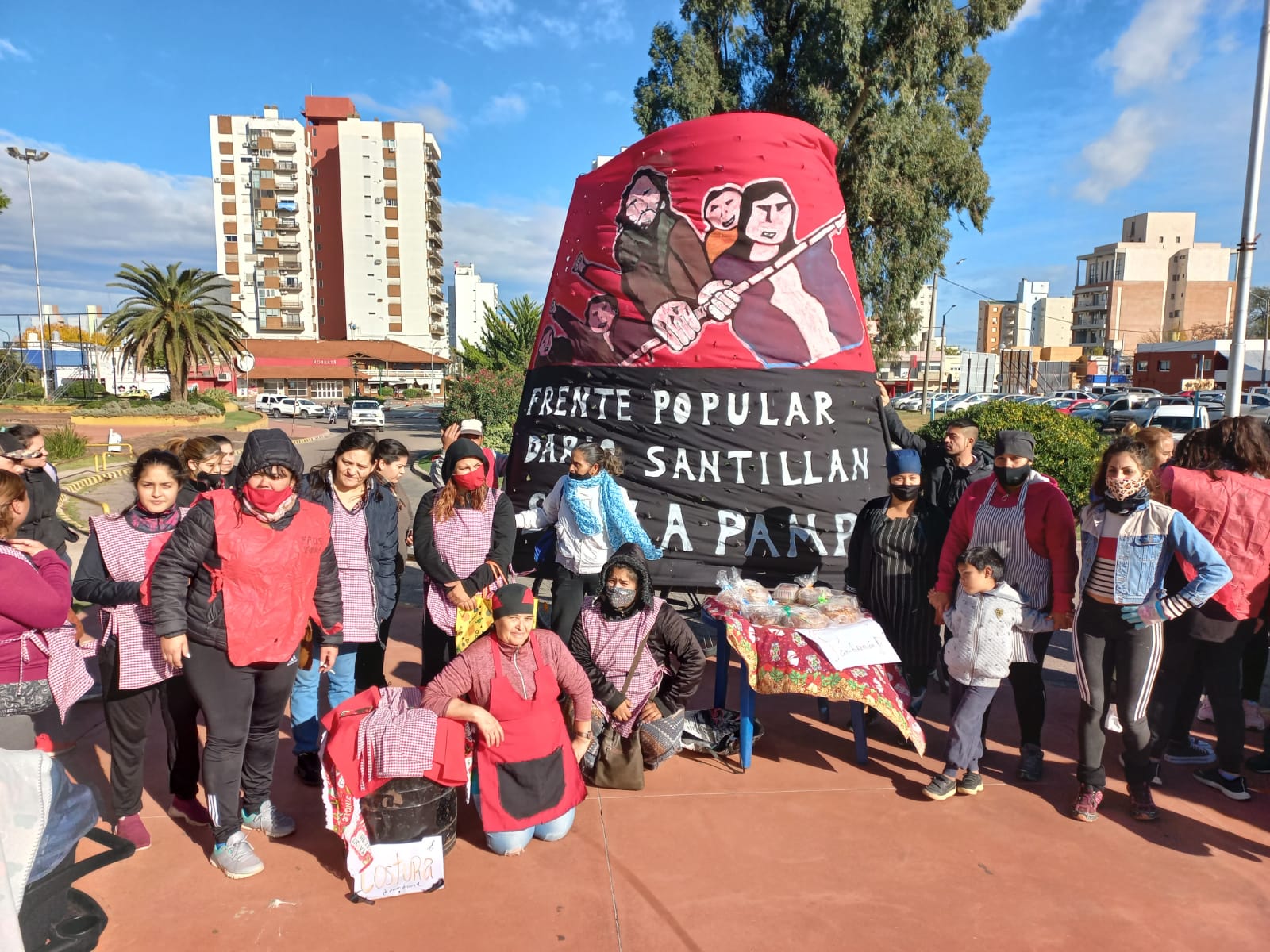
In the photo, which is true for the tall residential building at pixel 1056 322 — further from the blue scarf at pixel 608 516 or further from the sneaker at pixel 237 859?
the sneaker at pixel 237 859

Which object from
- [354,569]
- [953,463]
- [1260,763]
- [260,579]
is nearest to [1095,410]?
[953,463]

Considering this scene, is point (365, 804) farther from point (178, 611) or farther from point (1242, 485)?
point (1242, 485)

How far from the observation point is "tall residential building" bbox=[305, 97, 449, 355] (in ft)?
247

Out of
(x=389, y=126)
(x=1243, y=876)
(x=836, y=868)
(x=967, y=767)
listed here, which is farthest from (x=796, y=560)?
(x=389, y=126)

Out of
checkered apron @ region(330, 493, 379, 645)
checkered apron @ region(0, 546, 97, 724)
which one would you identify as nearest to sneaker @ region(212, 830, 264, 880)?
checkered apron @ region(0, 546, 97, 724)

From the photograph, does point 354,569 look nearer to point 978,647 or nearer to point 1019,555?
point 978,647

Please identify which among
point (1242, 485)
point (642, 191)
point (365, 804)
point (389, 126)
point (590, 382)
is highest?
point (389, 126)

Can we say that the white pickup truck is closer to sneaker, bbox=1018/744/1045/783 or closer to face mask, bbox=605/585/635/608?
face mask, bbox=605/585/635/608

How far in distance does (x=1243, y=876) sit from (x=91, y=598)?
4.83 metres

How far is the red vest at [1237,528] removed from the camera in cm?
390

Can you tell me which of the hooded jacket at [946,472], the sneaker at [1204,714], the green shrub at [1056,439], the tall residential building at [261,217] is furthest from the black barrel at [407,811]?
the tall residential building at [261,217]

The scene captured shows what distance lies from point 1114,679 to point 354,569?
3678 mm

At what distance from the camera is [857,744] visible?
4379mm

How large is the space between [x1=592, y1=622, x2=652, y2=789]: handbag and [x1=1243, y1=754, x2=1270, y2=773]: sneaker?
319cm
